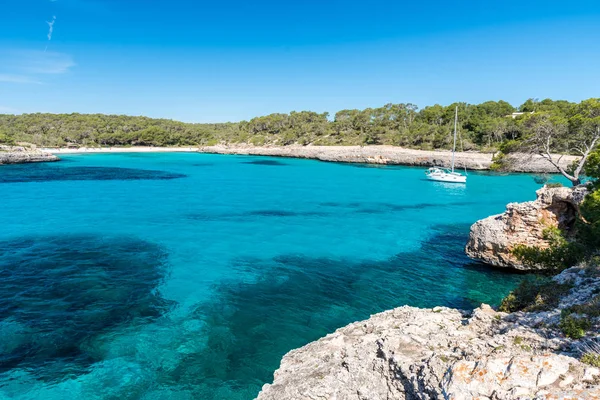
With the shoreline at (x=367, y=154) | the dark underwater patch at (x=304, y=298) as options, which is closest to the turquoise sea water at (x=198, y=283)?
the dark underwater patch at (x=304, y=298)

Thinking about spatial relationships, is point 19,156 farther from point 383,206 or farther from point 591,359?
point 591,359

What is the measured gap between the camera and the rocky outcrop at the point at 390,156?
229ft

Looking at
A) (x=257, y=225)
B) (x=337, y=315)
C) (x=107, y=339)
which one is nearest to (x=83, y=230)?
(x=257, y=225)

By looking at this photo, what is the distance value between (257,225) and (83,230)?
1360 cm

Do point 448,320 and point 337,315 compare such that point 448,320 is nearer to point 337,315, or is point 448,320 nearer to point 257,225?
point 337,315

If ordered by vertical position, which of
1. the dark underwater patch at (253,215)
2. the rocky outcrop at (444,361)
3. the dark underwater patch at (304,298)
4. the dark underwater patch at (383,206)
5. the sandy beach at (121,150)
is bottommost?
the dark underwater patch at (304,298)

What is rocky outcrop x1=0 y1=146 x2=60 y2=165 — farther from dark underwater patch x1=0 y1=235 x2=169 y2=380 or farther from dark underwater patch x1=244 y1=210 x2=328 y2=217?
dark underwater patch x1=244 y1=210 x2=328 y2=217

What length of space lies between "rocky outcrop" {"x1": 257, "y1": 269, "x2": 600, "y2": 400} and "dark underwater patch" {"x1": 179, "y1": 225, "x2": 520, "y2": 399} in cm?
374

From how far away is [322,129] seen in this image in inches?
5374

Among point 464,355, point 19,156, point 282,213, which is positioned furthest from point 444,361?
point 19,156

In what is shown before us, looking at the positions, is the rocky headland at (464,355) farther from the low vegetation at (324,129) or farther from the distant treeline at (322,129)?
the distant treeline at (322,129)

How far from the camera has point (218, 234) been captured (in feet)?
91.2

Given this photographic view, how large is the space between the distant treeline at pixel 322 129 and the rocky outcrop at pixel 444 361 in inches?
3311

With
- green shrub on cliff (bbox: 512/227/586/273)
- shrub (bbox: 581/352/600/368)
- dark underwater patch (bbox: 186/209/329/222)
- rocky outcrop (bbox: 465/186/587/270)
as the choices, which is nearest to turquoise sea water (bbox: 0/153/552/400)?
dark underwater patch (bbox: 186/209/329/222)
